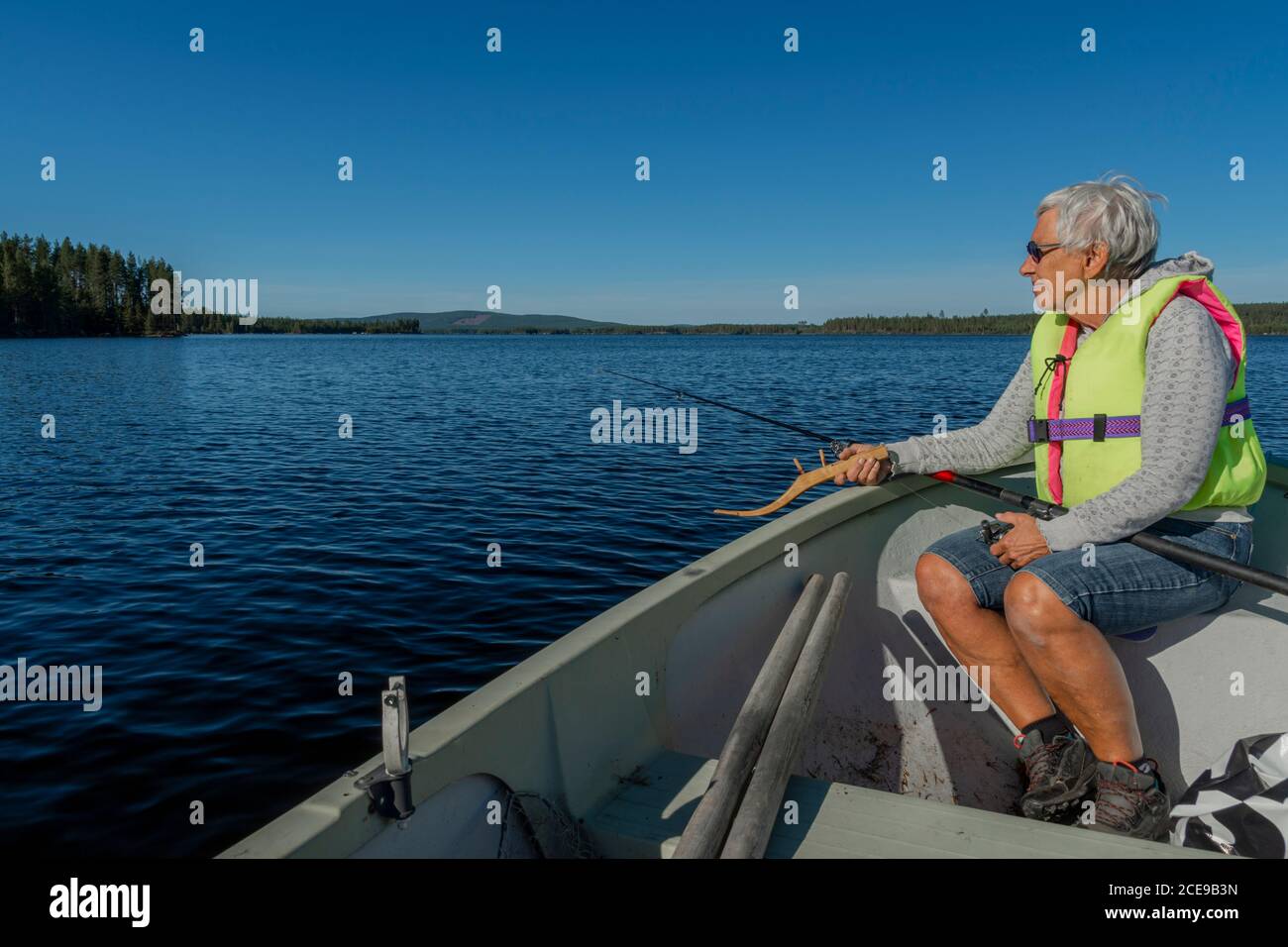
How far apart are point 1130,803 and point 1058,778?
0.27 meters

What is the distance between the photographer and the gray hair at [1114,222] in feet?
10.0

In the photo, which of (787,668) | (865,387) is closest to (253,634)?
(787,668)

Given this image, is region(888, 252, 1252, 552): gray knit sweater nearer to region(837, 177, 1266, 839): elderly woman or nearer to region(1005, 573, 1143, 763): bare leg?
region(837, 177, 1266, 839): elderly woman

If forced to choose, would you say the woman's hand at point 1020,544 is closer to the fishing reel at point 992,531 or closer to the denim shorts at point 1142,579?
the denim shorts at point 1142,579

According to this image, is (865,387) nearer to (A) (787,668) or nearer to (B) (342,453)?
(B) (342,453)

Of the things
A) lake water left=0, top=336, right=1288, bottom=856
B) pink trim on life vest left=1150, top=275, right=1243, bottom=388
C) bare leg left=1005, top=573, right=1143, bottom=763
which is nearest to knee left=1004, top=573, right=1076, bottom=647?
bare leg left=1005, top=573, right=1143, bottom=763

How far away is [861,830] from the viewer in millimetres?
2605

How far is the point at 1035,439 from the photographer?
3619 mm

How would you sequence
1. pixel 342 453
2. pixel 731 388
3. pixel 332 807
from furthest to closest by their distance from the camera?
1. pixel 731 388
2. pixel 342 453
3. pixel 332 807

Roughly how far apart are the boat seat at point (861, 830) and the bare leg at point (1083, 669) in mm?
617

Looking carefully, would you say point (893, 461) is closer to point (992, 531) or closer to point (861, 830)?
point (992, 531)

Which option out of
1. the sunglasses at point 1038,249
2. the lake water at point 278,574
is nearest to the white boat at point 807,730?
the sunglasses at point 1038,249
